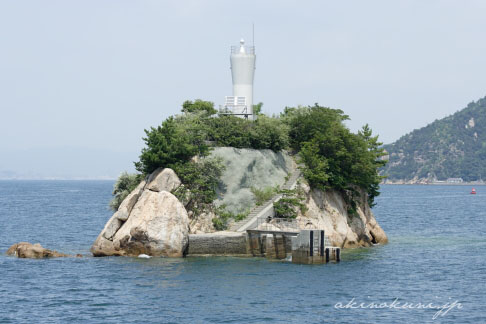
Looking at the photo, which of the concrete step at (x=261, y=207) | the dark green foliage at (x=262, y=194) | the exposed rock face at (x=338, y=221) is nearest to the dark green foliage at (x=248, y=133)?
the concrete step at (x=261, y=207)

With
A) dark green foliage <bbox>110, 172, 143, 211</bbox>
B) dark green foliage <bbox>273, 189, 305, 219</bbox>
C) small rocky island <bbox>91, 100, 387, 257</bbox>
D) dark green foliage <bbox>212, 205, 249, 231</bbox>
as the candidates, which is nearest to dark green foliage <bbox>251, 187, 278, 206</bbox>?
small rocky island <bbox>91, 100, 387, 257</bbox>

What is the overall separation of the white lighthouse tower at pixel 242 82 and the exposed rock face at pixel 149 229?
17.2 metres

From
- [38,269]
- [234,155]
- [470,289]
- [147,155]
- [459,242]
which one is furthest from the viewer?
[459,242]

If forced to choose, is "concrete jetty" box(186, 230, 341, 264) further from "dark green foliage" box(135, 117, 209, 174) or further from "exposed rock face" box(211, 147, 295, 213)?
"dark green foliage" box(135, 117, 209, 174)

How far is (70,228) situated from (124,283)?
4279 cm

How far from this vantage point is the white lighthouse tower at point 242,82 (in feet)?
242

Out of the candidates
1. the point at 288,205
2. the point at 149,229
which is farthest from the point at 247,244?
the point at 149,229

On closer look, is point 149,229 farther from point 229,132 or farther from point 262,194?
point 229,132

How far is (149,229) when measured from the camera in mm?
55812

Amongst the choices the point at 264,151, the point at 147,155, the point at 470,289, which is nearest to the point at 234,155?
the point at 264,151

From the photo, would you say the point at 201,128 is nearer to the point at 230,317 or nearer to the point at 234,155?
the point at 234,155

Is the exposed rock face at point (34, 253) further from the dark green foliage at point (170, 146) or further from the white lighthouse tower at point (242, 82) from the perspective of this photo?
the white lighthouse tower at point (242, 82)

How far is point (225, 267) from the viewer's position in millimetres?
Result: 52000

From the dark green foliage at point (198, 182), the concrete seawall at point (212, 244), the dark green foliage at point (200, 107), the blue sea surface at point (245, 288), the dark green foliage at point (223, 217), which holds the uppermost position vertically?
the dark green foliage at point (200, 107)
